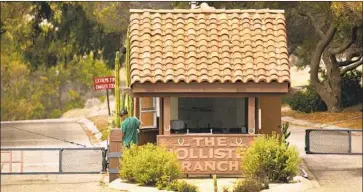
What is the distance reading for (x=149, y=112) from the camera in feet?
86.8

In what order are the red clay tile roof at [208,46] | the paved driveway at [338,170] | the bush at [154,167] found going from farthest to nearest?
the red clay tile roof at [208,46], the paved driveway at [338,170], the bush at [154,167]

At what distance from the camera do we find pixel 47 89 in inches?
3944

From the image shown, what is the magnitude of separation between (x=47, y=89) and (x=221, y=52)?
251 ft

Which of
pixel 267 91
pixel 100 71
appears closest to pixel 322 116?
pixel 267 91

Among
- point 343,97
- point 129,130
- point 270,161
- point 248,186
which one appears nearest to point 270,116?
point 270,161

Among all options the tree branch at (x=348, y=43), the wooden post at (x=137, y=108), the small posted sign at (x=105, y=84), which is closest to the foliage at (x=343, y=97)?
the tree branch at (x=348, y=43)

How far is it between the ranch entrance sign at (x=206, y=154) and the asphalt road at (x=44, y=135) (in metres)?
11.5

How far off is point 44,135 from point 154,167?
22.5m

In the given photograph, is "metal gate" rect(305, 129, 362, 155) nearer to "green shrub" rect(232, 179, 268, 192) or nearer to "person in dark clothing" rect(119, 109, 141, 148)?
"person in dark clothing" rect(119, 109, 141, 148)

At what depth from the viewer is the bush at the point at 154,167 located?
71.6 feet

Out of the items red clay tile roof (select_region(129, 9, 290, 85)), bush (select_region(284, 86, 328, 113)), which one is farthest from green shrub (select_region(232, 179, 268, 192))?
bush (select_region(284, 86, 328, 113))

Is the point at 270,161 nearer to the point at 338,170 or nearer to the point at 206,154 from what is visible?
the point at 206,154

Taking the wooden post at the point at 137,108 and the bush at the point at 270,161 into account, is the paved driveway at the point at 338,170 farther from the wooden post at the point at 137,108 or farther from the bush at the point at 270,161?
the wooden post at the point at 137,108

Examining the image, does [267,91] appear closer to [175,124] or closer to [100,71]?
[175,124]
